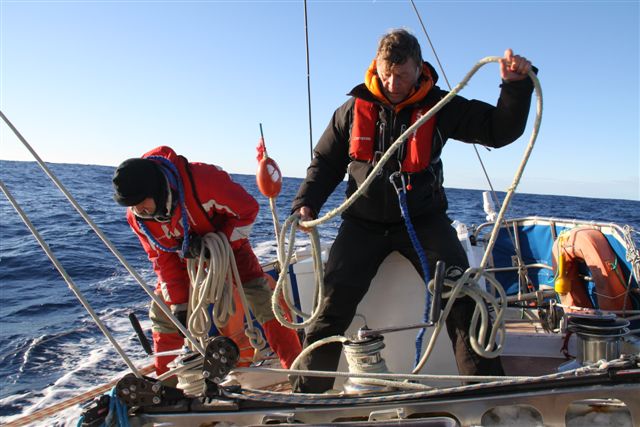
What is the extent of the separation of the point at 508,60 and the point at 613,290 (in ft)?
9.41

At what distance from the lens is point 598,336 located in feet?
7.34

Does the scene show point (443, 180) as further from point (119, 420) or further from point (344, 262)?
point (119, 420)

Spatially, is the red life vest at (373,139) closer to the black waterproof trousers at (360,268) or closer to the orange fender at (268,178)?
the black waterproof trousers at (360,268)

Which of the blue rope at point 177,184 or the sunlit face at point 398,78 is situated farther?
the blue rope at point 177,184

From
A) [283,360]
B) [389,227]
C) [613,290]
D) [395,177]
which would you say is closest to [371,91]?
[395,177]

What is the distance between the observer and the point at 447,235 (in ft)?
7.75

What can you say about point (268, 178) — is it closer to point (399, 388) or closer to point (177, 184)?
point (177, 184)

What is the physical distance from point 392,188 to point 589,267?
97.0 inches

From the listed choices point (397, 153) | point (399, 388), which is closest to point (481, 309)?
point (399, 388)

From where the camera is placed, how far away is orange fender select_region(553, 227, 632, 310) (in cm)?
399

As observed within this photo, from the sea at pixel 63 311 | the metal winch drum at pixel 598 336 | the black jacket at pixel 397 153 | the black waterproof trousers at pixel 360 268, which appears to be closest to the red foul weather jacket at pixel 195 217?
the black jacket at pixel 397 153

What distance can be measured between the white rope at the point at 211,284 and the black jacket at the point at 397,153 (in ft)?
1.37

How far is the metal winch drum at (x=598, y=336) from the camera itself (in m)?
2.23

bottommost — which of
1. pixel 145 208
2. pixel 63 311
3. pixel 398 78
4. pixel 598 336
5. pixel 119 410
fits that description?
pixel 63 311
